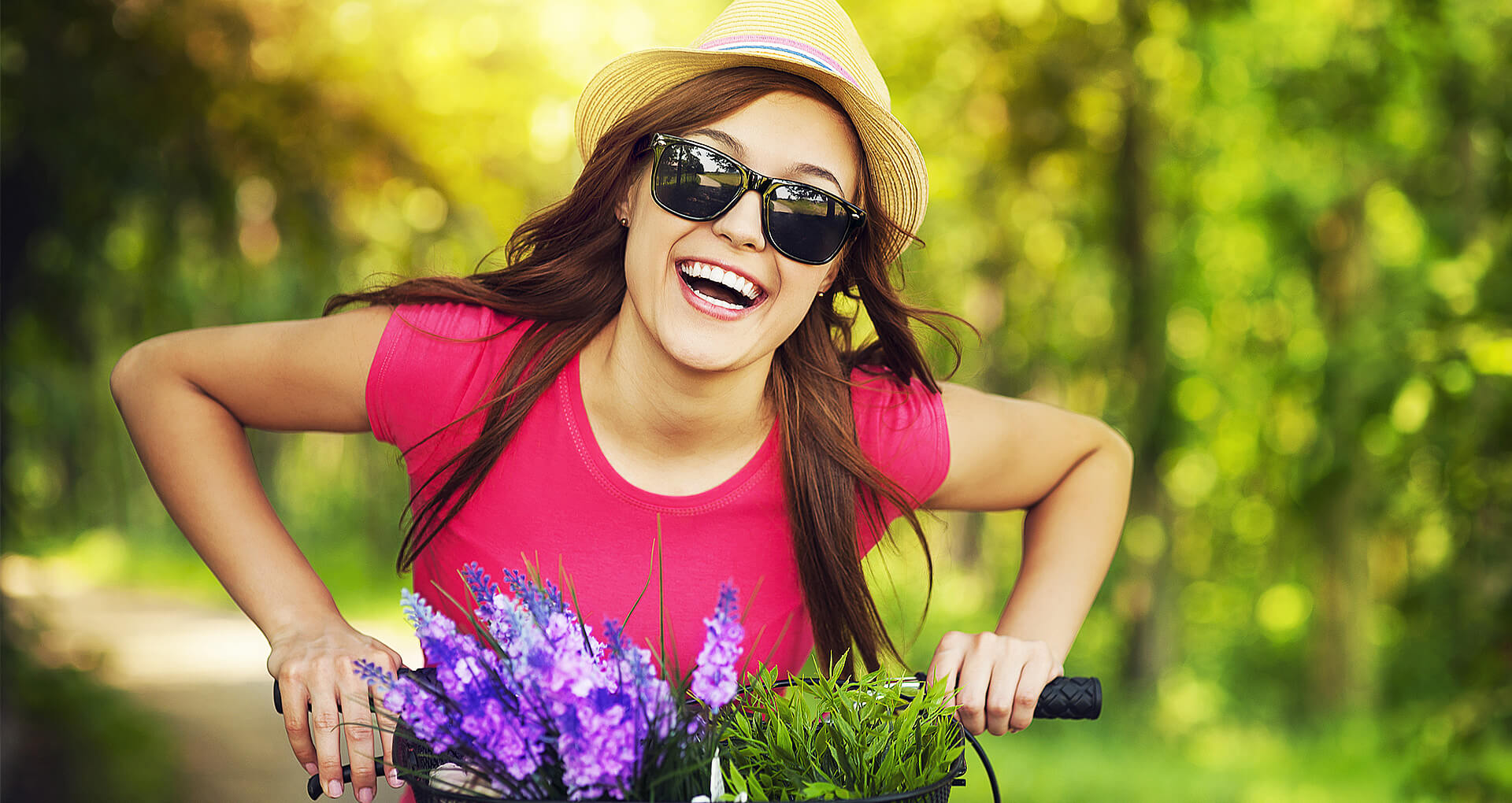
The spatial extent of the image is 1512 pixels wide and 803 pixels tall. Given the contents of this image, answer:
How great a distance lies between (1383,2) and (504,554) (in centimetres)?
536

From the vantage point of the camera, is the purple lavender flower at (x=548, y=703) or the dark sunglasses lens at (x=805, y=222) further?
the dark sunglasses lens at (x=805, y=222)

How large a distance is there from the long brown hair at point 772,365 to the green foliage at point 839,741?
0.54 metres

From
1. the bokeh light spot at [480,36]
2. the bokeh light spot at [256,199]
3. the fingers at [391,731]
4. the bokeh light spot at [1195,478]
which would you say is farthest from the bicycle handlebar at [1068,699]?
the bokeh light spot at [1195,478]

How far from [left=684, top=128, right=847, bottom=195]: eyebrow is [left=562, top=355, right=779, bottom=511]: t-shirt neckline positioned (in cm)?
45

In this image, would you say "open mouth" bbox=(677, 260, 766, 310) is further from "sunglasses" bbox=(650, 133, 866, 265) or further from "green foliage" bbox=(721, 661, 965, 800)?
"green foliage" bbox=(721, 661, 965, 800)

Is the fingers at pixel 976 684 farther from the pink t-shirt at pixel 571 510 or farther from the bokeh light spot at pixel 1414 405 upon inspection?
the bokeh light spot at pixel 1414 405

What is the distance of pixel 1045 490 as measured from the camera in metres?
2.17

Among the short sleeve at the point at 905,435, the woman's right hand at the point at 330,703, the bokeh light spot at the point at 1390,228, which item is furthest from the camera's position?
the bokeh light spot at the point at 1390,228

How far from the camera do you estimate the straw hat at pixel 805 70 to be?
1.84m

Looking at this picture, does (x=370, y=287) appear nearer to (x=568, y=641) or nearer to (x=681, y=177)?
(x=681, y=177)

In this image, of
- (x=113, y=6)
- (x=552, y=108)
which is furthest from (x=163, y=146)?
(x=552, y=108)

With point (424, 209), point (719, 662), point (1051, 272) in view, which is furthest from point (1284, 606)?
point (719, 662)

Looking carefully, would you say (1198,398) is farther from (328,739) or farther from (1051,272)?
(328,739)

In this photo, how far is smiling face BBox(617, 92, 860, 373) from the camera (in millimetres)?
1772
